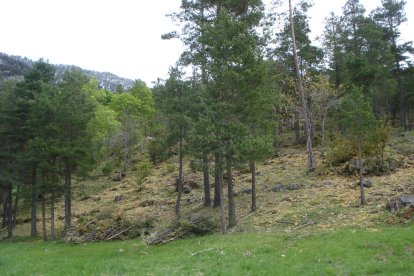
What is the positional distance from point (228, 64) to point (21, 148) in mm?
19048

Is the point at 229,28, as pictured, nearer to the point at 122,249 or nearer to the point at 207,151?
the point at 207,151

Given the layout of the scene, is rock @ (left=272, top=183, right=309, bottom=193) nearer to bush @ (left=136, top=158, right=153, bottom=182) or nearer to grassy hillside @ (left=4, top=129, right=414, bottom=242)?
grassy hillside @ (left=4, top=129, right=414, bottom=242)

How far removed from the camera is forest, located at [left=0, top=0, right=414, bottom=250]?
18656 millimetres

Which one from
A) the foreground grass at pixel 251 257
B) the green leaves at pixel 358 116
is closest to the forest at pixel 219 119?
the green leaves at pixel 358 116

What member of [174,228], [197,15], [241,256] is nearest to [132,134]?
[197,15]

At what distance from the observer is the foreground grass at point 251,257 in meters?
11.6

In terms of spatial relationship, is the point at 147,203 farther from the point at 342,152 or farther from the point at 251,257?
the point at 251,257

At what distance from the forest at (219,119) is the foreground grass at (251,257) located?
2.40 metres

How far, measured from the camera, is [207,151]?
18516 millimetres

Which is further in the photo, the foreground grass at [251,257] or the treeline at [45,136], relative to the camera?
the treeline at [45,136]

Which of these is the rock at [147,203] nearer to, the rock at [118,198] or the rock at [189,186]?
the rock at [189,186]

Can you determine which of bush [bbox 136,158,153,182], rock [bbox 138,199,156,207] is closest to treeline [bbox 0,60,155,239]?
rock [bbox 138,199,156,207]

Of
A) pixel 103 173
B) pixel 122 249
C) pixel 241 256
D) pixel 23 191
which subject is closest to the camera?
pixel 241 256

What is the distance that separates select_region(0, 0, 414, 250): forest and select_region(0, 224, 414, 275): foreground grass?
240 centimetres
